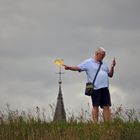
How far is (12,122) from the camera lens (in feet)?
41.4

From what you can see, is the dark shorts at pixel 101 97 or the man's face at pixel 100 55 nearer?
the dark shorts at pixel 101 97

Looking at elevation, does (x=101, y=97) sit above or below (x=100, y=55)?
below

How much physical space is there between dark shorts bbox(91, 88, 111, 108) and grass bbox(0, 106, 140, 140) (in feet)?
2.64

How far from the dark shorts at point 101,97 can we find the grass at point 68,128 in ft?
2.64

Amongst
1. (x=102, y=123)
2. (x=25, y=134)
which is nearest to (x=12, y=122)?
(x=25, y=134)

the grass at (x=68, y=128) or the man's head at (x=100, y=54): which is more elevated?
the man's head at (x=100, y=54)

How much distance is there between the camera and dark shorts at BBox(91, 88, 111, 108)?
45.3 ft

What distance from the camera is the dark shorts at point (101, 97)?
13.8 m

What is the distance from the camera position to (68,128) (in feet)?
39.5

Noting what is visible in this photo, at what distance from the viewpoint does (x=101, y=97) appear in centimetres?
1391

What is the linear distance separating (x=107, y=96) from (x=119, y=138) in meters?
2.77

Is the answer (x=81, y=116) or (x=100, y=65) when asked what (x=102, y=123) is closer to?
(x=81, y=116)

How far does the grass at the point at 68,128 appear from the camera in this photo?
11375 millimetres

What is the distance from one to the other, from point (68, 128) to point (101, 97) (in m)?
2.03
